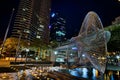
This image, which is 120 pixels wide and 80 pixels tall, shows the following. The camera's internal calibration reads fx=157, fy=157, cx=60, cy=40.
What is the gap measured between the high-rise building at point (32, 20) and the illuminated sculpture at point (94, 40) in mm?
91466

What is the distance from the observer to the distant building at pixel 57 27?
164 metres

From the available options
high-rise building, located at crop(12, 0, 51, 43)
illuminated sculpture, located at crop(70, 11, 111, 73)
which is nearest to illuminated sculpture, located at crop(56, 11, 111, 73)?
illuminated sculpture, located at crop(70, 11, 111, 73)

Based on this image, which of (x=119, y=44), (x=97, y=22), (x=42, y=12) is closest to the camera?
(x=97, y=22)

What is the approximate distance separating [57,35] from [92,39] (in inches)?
5775

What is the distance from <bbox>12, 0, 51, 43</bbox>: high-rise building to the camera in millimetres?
115950

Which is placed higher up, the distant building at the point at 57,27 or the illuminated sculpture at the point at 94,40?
the distant building at the point at 57,27

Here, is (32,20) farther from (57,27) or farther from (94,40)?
(94,40)

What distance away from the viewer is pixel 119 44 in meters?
31.7

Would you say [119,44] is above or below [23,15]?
below

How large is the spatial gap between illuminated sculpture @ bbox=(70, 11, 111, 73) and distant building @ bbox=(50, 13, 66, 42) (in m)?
140

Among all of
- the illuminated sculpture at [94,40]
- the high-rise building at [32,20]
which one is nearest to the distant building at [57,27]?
the high-rise building at [32,20]

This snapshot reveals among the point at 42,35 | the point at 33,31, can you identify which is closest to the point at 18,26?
the point at 33,31

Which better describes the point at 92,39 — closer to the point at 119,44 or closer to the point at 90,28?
the point at 90,28

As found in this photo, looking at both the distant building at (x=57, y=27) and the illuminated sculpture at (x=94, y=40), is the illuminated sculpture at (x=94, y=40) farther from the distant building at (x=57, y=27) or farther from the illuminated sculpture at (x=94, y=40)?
the distant building at (x=57, y=27)
